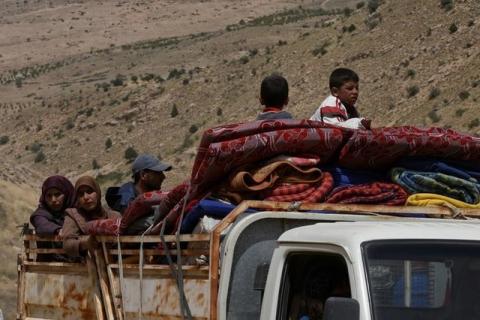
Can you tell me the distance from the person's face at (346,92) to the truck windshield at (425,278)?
118 inches

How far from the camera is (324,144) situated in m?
5.78

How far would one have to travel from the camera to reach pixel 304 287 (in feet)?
16.0

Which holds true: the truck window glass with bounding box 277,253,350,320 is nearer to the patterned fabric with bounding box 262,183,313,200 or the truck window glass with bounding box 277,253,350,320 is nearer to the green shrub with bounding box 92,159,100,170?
the patterned fabric with bounding box 262,183,313,200

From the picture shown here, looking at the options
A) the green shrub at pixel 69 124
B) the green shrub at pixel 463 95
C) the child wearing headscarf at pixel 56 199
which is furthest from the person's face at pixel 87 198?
the green shrub at pixel 69 124

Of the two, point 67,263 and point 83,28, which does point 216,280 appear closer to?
point 67,263

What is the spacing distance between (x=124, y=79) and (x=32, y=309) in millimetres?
75865

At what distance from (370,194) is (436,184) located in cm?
36

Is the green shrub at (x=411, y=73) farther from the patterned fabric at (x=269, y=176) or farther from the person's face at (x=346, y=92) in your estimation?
the patterned fabric at (x=269, y=176)

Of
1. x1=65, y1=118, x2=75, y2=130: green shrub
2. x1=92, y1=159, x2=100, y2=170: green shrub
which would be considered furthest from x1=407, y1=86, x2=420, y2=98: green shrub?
x1=65, y1=118, x2=75, y2=130: green shrub

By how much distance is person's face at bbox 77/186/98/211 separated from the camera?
8211 millimetres

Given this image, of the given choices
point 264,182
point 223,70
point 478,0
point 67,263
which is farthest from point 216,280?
point 223,70

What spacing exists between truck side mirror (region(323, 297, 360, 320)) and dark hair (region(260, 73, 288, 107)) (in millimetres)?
3031

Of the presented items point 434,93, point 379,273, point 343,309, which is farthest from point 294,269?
point 434,93

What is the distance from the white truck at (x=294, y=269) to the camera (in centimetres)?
440
